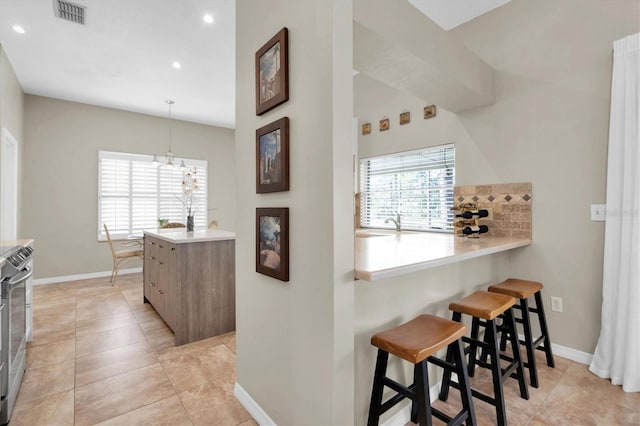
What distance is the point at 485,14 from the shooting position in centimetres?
274

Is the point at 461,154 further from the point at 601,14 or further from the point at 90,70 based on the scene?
the point at 90,70

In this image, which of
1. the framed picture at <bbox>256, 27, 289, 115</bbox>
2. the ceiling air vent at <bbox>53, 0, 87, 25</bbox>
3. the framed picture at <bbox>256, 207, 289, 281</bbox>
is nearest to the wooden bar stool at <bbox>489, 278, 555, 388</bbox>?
the framed picture at <bbox>256, 207, 289, 281</bbox>

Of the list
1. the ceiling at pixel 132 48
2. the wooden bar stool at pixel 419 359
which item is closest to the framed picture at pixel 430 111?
the ceiling at pixel 132 48

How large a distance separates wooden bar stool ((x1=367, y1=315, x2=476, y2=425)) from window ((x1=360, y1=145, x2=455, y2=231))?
1.94 meters

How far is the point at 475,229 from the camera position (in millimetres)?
2596

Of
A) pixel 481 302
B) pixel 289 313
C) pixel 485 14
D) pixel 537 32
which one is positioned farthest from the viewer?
pixel 485 14

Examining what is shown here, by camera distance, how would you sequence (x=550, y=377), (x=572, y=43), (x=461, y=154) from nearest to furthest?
1. (x=550, y=377)
2. (x=572, y=43)
3. (x=461, y=154)

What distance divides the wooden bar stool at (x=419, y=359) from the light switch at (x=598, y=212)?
1.60 m

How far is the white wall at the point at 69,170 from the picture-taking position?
15.2 ft

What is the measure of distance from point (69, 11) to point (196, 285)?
270 centimetres

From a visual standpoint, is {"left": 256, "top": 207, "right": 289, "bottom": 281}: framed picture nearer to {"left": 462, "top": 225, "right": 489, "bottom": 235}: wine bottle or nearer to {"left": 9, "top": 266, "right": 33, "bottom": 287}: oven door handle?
{"left": 9, "top": 266, "right": 33, "bottom": 287}: oven door handle

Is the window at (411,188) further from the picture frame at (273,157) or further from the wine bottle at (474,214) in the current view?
the picture frame at (273,157)

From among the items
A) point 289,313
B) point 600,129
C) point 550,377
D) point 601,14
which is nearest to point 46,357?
point 289,313

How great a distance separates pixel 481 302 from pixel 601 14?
87.9 inches
